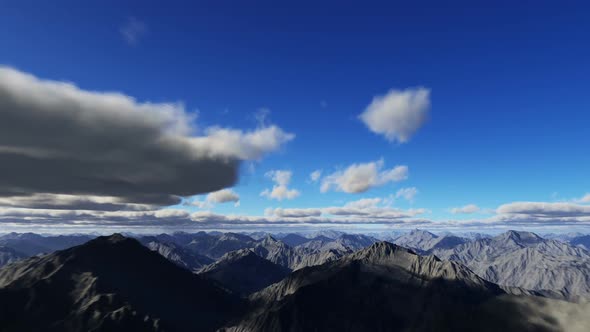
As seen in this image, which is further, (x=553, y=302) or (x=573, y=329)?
(x=553, y=302)

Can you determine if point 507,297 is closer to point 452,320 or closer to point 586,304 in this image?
point 586,304

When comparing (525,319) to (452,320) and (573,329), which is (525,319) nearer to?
(573,329)

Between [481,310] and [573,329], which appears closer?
[573,329]

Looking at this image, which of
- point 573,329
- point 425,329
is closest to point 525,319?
point 573,329

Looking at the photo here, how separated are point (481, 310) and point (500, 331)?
14210mm

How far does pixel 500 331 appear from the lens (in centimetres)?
14788

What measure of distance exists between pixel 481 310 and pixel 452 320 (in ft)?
65.8

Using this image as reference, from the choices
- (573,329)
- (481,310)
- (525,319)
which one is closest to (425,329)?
(481,310)

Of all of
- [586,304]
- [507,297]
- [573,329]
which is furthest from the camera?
[507,297]

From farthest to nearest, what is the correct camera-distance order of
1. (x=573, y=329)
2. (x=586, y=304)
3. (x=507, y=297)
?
(x=507, y=297)
(x=586, y=304)
(x=573, y=329)

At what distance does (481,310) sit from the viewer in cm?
16175

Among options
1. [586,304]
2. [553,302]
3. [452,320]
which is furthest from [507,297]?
[452,320]

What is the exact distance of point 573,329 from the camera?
485 feet

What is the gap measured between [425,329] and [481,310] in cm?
2825
